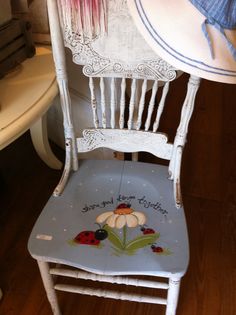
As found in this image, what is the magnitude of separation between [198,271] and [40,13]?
3.31 feet

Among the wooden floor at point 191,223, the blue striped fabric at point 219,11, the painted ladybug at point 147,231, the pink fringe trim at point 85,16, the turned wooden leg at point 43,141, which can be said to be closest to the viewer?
the blue striped fabric at point 219,11

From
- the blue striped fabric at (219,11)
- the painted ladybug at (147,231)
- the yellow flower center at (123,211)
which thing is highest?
the blue striped fabric at (219,11)


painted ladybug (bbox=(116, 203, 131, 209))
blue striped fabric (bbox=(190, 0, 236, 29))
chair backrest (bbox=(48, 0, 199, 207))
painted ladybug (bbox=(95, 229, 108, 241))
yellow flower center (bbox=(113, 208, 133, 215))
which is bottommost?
painted ladybug (bbox=(95, 229, 108, 241))

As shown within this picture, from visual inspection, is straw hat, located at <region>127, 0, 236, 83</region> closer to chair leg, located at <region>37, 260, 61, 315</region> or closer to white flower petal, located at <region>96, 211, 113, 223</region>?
white flower petal, located at <region>96, 211, 113, 223</region>

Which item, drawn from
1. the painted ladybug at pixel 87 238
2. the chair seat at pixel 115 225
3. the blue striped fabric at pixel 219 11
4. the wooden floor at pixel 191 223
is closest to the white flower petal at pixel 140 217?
the chair seat at pixel 115 225

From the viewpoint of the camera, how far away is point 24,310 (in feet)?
3.58

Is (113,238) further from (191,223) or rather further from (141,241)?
(191,223)

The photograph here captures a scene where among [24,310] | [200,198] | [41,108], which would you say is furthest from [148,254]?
[200,198]

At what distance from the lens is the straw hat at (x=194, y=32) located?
1.64 ft

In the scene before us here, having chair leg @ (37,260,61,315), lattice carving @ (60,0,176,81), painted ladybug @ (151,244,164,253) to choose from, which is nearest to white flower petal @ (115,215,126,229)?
painted ladybug @ (151,244,164,253)

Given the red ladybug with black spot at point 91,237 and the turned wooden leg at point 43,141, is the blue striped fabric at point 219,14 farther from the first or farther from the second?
the turned wooden leg at point 43,141

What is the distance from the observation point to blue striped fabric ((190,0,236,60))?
0.48 metres

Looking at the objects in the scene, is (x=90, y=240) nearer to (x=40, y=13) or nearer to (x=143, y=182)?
(x=143, y=182)

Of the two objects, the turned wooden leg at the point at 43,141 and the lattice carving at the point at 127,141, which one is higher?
the lattice carving at the point at 127,141
